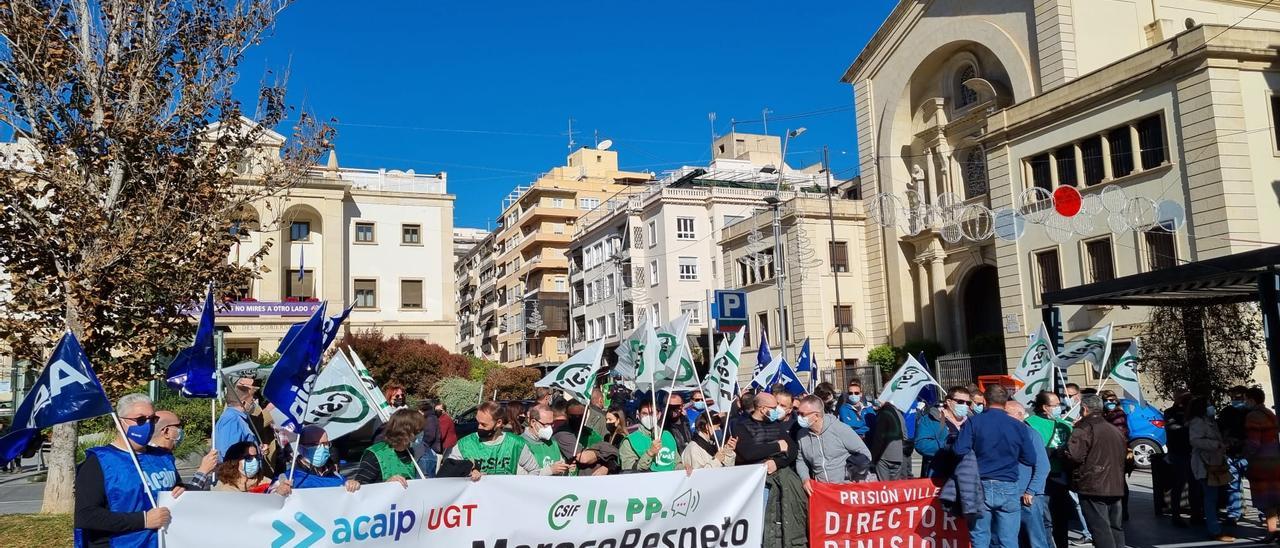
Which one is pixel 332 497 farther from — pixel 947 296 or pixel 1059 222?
pixel 947 296

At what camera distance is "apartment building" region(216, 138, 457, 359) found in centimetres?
4594

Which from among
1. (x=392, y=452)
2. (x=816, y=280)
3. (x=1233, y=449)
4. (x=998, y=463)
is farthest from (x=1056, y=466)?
(x=816, y=280)

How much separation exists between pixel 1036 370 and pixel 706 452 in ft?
22.3

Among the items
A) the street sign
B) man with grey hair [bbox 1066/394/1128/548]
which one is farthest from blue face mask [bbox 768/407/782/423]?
the street sign

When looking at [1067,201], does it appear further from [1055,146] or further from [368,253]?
[368,253]

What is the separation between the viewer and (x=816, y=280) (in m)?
43.4

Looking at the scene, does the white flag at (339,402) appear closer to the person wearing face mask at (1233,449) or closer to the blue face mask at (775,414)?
the blue face mask at (775,414)

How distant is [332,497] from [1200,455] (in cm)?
920

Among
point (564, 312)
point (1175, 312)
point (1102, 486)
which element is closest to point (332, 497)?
point (1102, 486)

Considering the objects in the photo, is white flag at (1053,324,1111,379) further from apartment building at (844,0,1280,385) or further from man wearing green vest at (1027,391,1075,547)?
apartment building at (844,0,1280,385)

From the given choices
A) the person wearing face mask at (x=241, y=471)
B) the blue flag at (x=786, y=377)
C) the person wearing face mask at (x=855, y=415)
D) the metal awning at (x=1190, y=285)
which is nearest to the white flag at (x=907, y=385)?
the person wearing face mask at (x=855, y=415)

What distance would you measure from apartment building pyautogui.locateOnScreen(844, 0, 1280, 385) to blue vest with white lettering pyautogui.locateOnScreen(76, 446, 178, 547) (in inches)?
842

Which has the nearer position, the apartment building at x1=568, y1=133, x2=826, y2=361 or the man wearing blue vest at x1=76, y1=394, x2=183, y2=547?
the man wearing blue vest at x1=76, y1=394, x2=183, y2=547

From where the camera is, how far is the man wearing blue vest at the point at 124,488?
6070 millimetres
